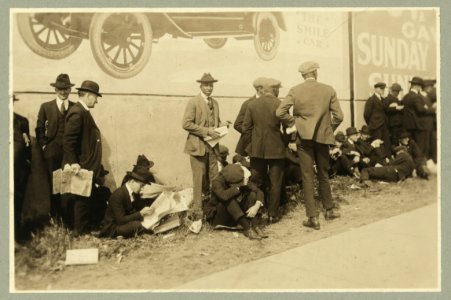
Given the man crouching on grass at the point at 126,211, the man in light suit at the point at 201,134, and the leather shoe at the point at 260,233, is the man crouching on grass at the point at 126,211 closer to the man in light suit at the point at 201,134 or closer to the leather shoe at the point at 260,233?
the man in light suit at the point at 201,134

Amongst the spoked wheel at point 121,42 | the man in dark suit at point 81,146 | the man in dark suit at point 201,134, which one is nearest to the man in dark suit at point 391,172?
the man in dark suit at point 201,134

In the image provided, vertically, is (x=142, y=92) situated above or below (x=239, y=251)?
above

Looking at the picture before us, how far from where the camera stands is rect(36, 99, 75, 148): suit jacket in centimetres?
635

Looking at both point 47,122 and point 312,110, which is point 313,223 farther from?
point 47,122

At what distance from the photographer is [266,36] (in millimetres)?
7633

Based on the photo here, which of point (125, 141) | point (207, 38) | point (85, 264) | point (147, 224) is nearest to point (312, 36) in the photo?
point (207, 38)

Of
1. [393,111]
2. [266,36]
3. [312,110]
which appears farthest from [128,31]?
[393,111]

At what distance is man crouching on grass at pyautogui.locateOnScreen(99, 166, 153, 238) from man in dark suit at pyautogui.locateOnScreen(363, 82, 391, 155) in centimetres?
471

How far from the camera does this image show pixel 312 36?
7730 mm

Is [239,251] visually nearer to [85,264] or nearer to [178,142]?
[85,264]

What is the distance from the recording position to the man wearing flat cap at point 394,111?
922 centimetres

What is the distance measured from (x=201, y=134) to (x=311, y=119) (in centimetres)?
150

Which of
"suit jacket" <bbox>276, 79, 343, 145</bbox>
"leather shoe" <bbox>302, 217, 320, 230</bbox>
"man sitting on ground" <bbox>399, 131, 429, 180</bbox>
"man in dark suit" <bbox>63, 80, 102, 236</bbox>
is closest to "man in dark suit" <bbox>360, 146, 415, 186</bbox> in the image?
"man sitting on ground" <bbox>399, 131, 429, 180</bbox>

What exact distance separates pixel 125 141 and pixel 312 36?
3.18m
